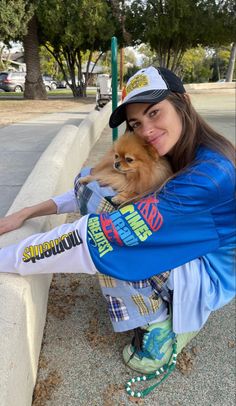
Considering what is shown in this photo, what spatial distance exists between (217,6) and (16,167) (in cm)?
2423

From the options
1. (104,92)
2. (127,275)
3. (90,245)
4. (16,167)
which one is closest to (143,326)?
(127,275)

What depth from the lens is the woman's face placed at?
188 centimetres

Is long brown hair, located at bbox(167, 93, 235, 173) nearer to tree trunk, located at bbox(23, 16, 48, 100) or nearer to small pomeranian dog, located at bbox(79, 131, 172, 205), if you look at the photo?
small pomeranian dog, located at bbox(79, 131, 172, 205)

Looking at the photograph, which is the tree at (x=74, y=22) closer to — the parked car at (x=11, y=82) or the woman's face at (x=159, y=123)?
the parked car at (x=11, y=82)

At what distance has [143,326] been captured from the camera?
2137 mm

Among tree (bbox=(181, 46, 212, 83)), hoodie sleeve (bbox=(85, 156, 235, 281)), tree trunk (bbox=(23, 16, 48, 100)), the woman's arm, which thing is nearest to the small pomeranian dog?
hoodie sleeve (bbox=(85, 156, 235, 281))

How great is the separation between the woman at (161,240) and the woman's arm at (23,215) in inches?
14.8

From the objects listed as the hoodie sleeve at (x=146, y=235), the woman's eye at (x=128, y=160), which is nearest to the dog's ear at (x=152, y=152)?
the woman's eye at (x=128, y=160)

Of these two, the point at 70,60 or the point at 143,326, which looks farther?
the point at 70,60

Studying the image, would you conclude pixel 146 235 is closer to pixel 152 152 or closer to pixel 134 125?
pixel 152 152

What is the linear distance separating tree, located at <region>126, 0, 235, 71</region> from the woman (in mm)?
24220

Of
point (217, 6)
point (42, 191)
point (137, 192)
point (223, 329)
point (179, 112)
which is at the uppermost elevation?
point (217, 6)

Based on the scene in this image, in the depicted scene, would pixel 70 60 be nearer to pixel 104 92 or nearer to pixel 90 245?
pixel 104 92

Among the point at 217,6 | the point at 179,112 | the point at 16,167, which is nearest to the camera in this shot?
the point at 179,112
